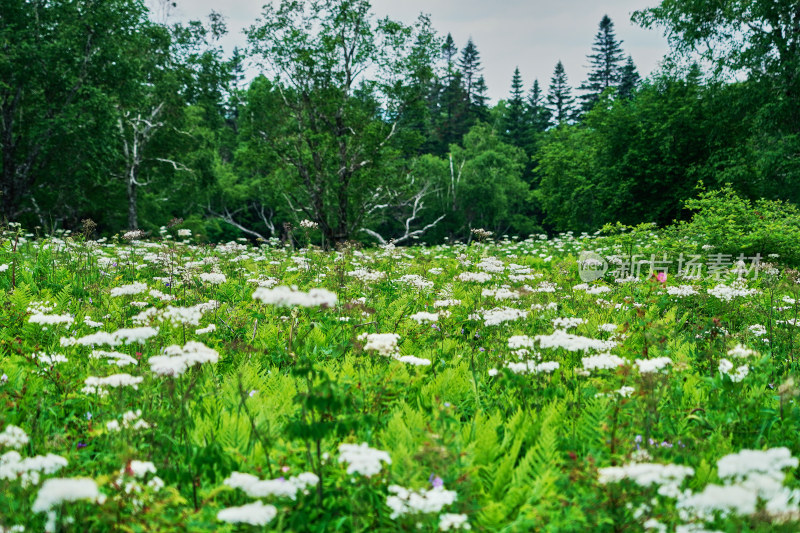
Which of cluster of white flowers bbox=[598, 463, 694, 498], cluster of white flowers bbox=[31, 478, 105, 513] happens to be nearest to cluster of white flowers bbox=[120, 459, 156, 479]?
cluster of white flowers bbox=[31, 478, 105, 513]

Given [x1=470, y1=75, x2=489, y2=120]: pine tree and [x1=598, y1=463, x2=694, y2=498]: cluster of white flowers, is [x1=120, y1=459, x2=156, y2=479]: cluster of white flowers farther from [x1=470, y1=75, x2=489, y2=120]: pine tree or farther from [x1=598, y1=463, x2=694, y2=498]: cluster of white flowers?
[x1=470, y1=75, x2=489, y2=120]: pine tree

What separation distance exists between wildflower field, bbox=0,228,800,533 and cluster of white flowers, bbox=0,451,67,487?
0.01 m

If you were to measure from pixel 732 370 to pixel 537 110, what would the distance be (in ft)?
241

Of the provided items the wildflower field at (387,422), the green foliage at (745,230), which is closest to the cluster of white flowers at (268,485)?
the wildflower field at (387,422)

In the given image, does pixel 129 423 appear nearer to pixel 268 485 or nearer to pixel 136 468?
pixel 136 468

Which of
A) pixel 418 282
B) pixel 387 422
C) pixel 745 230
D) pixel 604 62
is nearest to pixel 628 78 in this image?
pixel 604 62

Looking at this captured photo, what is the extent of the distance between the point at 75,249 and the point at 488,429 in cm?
949

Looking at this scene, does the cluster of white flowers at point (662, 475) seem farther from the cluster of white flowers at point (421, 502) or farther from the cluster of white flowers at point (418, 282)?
the cluster of white flowers at point (418, 282)

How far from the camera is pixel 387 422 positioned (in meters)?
3.82

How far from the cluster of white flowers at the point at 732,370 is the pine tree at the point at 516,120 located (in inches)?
2597

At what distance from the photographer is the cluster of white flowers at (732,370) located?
11.3ft

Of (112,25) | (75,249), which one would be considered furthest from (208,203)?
(75,249)

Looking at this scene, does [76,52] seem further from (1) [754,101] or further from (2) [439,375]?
(1) [754,101]

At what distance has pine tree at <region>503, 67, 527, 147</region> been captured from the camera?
66.8 meters
